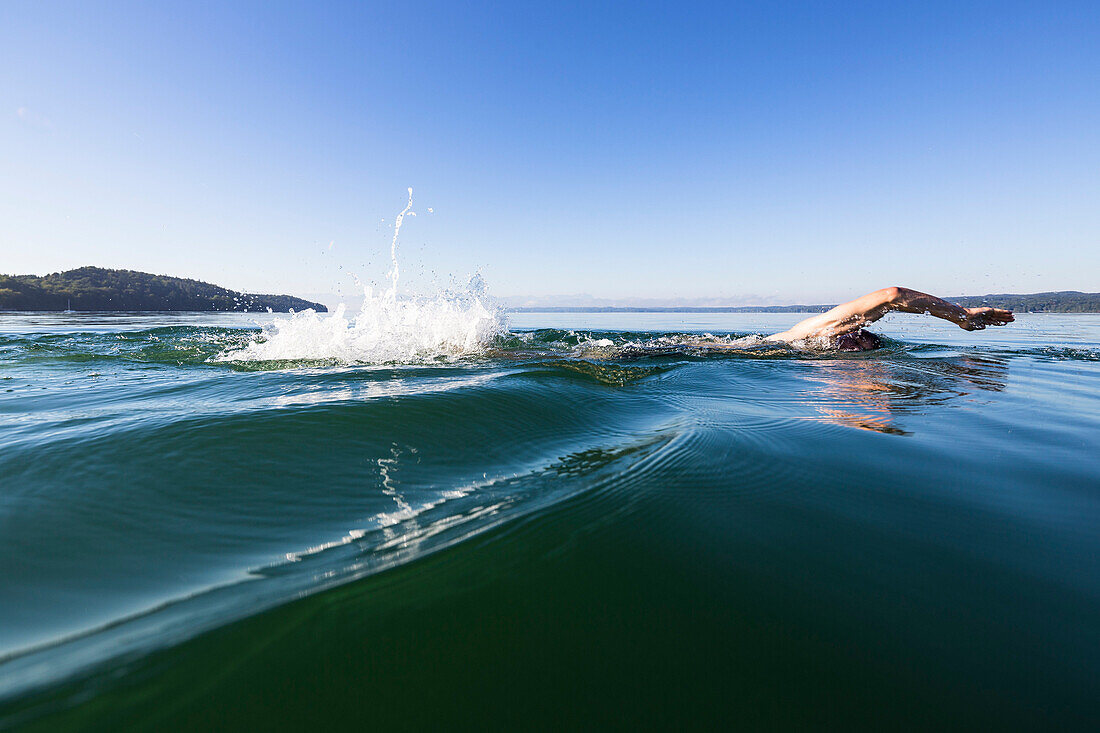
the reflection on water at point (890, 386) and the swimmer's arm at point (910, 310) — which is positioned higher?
the swimmer's arm at point (910, 310)

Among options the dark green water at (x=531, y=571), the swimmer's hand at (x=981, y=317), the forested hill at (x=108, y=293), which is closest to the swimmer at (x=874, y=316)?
the swimmer's hand at (x=981, y=317)

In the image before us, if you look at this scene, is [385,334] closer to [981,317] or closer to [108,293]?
[981,317]

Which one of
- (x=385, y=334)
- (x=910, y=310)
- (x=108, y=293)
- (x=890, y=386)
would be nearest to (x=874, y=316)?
(x=910, y=310)

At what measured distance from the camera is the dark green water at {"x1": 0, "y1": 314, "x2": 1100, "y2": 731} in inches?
40.2

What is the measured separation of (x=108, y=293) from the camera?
80188 millimetres

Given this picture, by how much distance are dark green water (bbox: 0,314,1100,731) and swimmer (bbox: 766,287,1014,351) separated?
4722mm

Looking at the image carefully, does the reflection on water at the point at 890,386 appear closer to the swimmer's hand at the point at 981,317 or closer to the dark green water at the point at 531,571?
the dark green water at the point at 531,571

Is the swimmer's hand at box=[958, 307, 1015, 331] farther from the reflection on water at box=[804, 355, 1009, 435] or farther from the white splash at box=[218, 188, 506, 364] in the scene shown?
the white splash at box=[218, 188, 506, 364]

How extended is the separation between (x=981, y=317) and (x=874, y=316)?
158 cm

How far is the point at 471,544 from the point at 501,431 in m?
1.60

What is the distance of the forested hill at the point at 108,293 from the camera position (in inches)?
2849

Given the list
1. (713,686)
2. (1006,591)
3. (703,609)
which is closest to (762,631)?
(703,609)

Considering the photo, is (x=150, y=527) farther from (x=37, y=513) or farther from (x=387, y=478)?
(x=387, y=478)

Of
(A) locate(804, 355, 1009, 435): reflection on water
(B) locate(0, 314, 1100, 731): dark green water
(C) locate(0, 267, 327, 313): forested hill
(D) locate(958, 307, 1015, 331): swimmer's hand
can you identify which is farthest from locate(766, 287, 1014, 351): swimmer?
(C) locate(0, 267, 327, 313): forested hill
